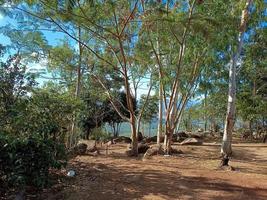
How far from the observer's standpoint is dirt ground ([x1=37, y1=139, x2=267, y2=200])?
24.0 ft

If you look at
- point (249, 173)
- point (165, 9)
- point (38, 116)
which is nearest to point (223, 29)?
point (165, 9)

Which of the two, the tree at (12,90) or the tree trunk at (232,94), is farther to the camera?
the tree trunk at (232,94)

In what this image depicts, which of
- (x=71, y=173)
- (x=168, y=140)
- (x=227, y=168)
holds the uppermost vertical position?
(x=168, y=140)

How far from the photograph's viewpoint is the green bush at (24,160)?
605cm

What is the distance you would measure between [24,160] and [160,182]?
138 inches

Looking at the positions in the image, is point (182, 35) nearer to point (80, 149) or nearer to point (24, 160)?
point (80, 149)

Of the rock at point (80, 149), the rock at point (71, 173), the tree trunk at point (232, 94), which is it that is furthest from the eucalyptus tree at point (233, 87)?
the rock at point (80, 149)

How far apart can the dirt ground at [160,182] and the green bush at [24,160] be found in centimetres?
99

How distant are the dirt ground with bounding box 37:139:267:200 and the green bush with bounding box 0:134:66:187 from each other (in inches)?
39.0

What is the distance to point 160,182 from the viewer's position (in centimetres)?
838

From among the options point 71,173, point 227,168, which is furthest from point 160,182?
point 227,168

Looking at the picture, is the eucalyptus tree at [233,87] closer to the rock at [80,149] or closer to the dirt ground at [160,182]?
the dirt ground at [160,182]

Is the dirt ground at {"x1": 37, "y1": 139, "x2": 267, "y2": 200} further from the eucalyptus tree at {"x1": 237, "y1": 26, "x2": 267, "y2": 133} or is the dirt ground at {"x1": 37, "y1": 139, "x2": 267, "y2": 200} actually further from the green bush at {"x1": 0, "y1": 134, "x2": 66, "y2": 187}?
the eucalyptus tree at {"x1": 237, "y1": 26, "x2": 267, "y2": 133}

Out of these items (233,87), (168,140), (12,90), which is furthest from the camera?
(168,140)
